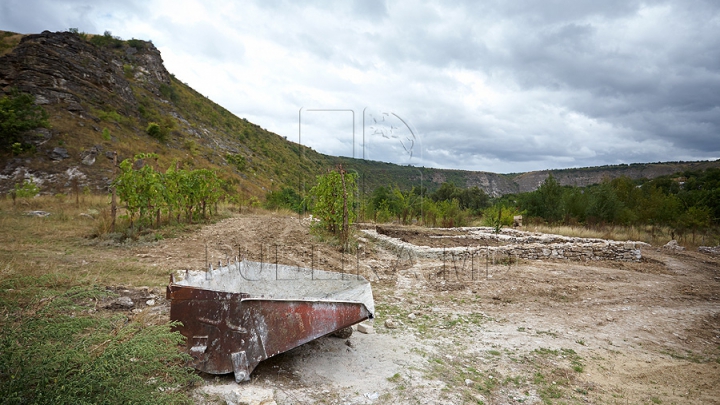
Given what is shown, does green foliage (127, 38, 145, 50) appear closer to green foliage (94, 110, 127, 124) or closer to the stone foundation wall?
green foliage (94, 110, 127, 124)

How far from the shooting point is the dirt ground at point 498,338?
10.7 feet

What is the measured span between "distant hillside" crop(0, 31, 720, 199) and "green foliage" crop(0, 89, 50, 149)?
48cm

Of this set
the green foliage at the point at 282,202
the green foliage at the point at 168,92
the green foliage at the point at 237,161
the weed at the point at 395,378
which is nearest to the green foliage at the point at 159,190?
the green foliage at the point at 282,202

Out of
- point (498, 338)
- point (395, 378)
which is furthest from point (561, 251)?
point (395, 378)

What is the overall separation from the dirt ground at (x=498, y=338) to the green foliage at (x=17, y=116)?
18.4 meters

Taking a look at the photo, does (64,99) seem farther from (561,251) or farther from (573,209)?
(573,209)

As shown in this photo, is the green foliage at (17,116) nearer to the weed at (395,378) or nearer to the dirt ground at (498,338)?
the dirt ground at (498,338)

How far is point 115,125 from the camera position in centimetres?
2656

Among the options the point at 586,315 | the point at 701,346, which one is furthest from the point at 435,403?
the point at 701,346

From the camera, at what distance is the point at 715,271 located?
34.5 ft

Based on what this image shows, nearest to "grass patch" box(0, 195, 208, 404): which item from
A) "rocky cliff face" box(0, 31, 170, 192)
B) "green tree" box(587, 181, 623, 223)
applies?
"rocky cliff face" box(0, 31, 170, 192)

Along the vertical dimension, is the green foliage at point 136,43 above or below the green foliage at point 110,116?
above

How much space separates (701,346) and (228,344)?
673 cm

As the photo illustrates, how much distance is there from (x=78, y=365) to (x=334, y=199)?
831 centimetres
